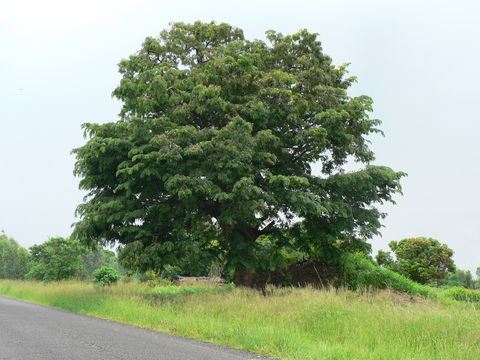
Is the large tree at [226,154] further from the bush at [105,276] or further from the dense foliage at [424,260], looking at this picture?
the dense foliage at [424,260]

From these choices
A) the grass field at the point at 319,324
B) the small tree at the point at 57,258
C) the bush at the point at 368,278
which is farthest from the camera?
the small tree at the point at 57,258

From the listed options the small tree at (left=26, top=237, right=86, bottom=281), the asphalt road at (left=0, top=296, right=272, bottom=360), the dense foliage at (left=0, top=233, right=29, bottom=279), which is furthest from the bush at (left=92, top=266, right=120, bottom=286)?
the dense foliage at (left=0, top=233, right=29, bottom=279)

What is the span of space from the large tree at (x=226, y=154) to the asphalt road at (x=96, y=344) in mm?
5724

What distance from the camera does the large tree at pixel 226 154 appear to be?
16.3 metres

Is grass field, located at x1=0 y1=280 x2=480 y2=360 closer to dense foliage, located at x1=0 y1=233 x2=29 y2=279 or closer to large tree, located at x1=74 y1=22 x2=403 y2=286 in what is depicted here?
large tree, located at x1=74 y1=22 x2=403 y2=286

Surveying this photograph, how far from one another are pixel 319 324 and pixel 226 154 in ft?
24.6

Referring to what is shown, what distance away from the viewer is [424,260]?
41.1m

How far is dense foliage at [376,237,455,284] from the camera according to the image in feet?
135

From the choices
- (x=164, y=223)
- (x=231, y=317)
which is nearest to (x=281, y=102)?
(x=164, y=223)

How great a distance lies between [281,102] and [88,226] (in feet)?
30.6

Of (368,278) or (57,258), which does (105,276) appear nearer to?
(57,258)

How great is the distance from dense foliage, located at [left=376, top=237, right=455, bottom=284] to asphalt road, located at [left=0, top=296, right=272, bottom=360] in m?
35.7

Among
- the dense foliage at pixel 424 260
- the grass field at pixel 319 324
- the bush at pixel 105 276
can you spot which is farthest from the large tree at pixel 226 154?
the dense foliage at pixel 424 260

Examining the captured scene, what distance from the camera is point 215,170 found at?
16672mm
